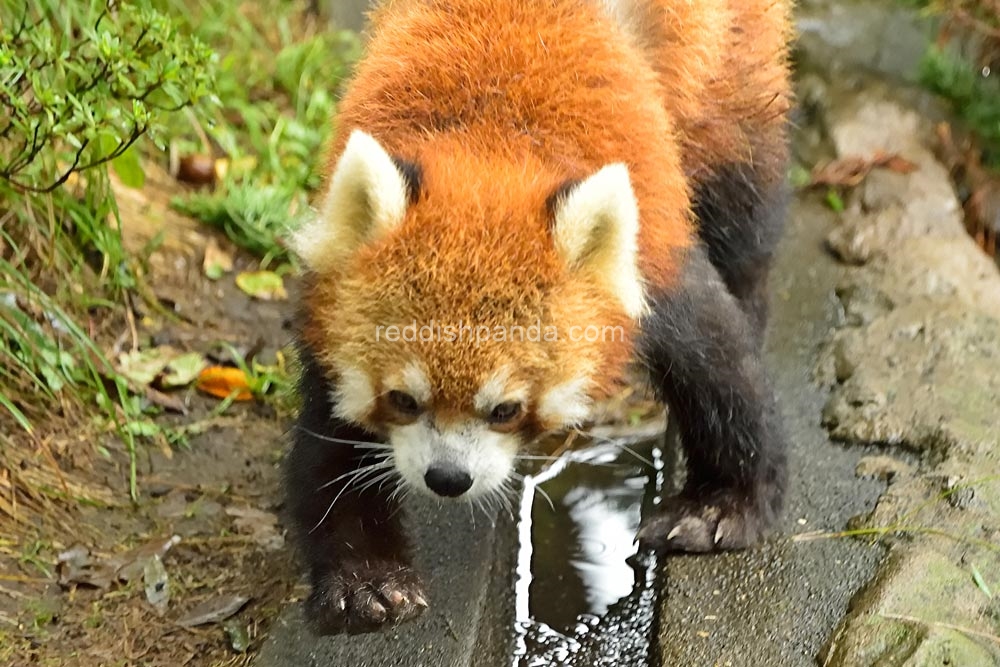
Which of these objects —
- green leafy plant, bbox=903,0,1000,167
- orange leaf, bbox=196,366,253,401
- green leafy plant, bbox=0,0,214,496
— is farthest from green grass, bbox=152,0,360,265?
green leafy plant, bbox=903,0,1000,167

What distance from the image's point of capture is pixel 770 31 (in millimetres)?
3277

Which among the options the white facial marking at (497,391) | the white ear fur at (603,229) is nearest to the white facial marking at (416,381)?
the white facial marking at (497,391)

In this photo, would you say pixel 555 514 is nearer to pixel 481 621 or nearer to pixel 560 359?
pixel 481 621

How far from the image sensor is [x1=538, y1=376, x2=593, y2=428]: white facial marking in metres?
2.31

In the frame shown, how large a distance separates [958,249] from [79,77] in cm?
347

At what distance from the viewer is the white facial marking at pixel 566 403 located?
2314 mm

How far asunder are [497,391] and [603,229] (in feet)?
1.41

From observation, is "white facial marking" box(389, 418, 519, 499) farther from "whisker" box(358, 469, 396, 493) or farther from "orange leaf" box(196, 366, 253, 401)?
"orange leaf" box(196, 366, 253, 401)

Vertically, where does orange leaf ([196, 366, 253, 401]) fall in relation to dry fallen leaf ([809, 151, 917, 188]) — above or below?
below

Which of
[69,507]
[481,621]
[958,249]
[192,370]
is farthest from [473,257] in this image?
[958,249]

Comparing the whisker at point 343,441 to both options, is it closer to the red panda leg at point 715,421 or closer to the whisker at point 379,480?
the whisker at point 379,480

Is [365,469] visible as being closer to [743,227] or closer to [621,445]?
[621,445]

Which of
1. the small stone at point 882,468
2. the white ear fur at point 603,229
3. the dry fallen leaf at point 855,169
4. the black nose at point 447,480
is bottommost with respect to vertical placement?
the dry fallen leaf at point 855,169

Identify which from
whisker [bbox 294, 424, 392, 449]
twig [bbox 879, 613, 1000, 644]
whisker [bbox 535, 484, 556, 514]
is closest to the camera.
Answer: twig [bbox 879, 613, 1000, 644]
